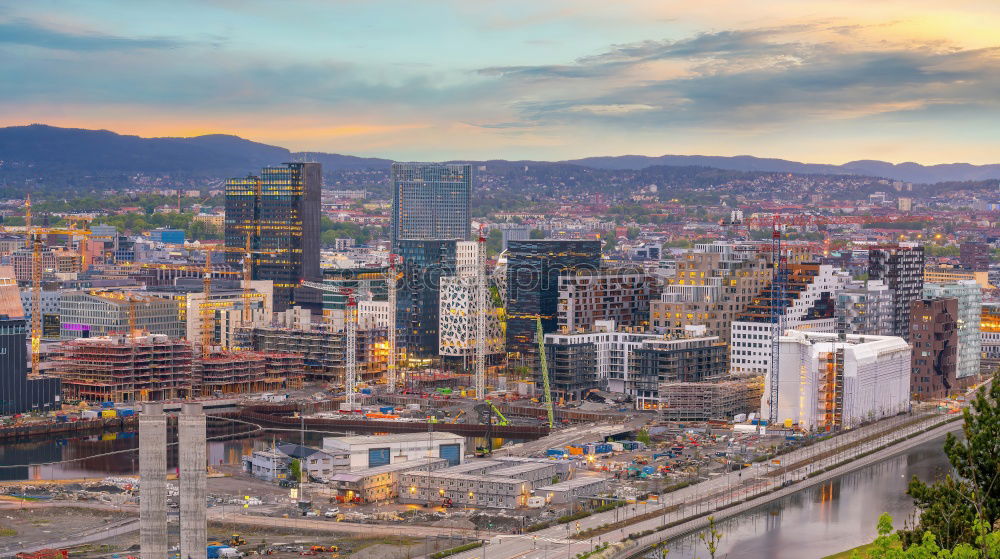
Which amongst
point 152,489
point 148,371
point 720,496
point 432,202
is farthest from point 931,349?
point 432,202

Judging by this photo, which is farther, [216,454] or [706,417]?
[706,417]

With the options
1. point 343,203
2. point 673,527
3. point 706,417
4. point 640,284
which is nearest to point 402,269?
point 640,284

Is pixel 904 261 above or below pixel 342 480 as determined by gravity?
above

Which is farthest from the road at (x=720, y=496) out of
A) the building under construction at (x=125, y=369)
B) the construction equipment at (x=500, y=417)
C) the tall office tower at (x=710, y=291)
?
the building under construction at (x=125, y=369)

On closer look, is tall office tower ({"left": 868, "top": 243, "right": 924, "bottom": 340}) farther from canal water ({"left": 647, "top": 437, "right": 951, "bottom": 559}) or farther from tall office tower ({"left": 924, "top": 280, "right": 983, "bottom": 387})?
canal water ({"left": 647, "top": 437, "right": 951, "bottom": 559})

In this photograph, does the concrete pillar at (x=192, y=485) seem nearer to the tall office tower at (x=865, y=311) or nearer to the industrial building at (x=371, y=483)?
the industrial building at (x=371, y=483)

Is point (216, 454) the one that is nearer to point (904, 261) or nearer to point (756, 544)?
point (756, 544)

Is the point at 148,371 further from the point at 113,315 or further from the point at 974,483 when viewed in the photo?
the point at 974,483
